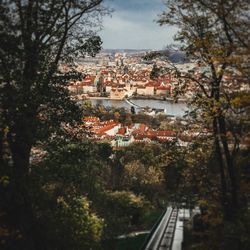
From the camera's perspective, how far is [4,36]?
16.6 feet

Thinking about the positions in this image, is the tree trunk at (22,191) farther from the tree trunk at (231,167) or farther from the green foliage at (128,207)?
the green foliage at (128,207)

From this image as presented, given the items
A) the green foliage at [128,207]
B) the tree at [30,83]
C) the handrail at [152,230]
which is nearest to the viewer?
the tree at [30,83]

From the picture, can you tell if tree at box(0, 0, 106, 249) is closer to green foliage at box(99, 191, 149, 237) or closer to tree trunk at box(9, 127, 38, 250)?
tree trunk at box(9, 127, 38, 250)

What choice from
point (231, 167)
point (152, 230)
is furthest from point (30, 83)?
point (152, 230)

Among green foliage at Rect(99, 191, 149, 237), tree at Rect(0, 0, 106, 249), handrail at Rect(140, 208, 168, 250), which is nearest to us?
tree at Rect(0, 0, 106, 249)

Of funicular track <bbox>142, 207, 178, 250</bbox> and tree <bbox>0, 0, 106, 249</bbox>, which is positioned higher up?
tree <bbox>0, 0, 106, 249</bbox>

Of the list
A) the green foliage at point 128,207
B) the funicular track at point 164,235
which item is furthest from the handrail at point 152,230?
the green foliage at point 128,207

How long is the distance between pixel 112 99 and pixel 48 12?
386 ft

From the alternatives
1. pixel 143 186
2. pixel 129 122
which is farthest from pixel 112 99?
pixel 143 186

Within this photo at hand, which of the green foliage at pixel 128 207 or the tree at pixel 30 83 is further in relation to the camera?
the green foliage at pixel 128 207

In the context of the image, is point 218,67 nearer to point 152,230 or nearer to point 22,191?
point 22,191

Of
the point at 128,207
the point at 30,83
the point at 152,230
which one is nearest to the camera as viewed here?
the point at 30,83

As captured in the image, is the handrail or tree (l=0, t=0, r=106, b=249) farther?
the handrail

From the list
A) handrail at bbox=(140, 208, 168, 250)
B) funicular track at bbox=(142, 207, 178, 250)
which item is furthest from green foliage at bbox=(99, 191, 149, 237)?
funicular track at bbox=(142, 207, 178, 250)
